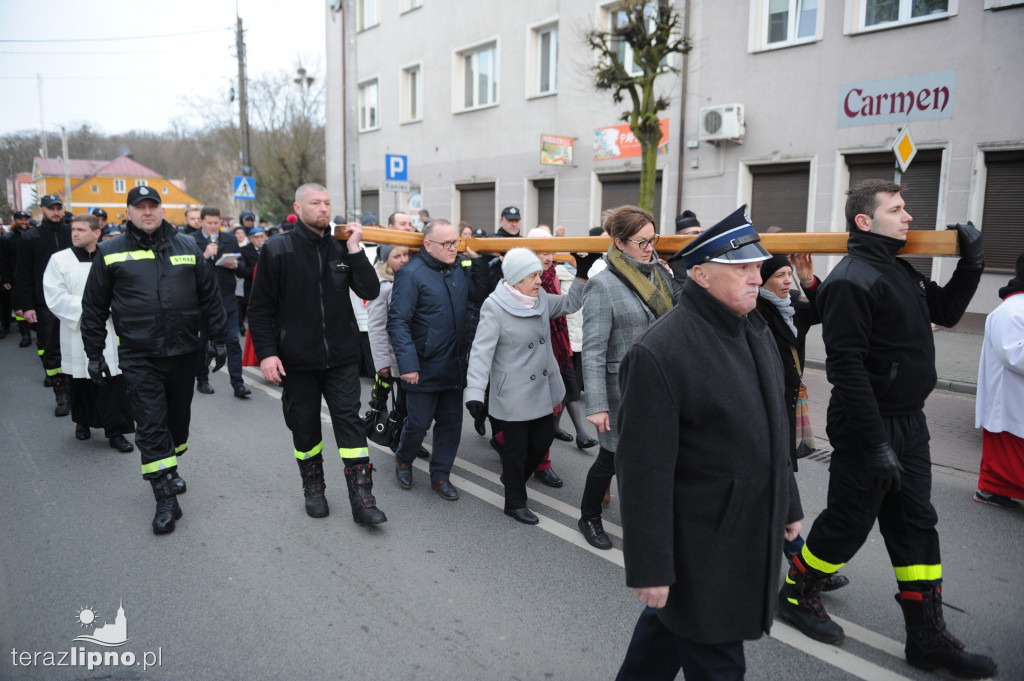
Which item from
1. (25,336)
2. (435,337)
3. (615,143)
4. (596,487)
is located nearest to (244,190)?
(25,336)

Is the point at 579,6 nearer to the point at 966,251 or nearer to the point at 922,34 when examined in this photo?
the point at 922,34

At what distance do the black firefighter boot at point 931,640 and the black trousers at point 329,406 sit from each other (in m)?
3.14

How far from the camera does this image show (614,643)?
330 cm

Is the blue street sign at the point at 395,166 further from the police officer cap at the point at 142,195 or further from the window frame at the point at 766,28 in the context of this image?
the police officer cap at the point at 142,195

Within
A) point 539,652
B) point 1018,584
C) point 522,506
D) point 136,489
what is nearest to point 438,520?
point 522,506

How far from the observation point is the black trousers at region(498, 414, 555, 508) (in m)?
4.75

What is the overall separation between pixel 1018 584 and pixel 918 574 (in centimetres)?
127

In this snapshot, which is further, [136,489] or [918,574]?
[136,489]

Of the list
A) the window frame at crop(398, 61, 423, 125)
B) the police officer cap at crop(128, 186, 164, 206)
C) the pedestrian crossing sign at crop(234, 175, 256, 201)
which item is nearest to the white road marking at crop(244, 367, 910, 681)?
the police officer cap at crop(128, 186, 164, 206)

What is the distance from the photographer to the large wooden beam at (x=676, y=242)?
318 centimetres

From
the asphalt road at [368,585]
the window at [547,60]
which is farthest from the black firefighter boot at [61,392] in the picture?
the window at [547,60]

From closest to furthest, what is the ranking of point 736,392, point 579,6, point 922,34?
point 736,392
point 922,34
point 579,6

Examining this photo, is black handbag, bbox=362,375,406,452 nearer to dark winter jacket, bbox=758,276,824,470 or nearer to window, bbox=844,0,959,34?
dark winter jacket, bbox=758,276,824,470

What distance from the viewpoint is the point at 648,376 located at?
2.17m
